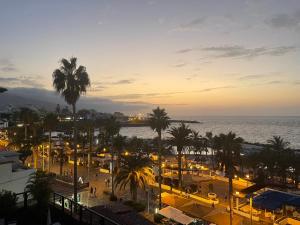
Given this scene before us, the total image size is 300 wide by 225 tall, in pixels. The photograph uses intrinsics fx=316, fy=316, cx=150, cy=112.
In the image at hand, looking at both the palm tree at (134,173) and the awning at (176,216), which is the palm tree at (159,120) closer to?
the palm tree at (134,173)

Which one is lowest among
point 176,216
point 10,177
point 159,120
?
point 176,216

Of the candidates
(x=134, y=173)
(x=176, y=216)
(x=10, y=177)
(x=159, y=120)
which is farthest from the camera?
(x=159, y=120)

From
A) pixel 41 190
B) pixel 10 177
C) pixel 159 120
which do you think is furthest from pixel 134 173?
pixel 41 190

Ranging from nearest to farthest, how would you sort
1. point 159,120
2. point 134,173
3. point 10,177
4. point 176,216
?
1. point 10,177
2. point 176,216
3. point 134,173
4. point 159,120

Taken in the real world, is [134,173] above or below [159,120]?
below

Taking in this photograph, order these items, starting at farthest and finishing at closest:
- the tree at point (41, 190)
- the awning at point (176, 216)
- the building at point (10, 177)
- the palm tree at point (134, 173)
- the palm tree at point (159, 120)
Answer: the palm tree at point (159, 120) < the palm tree at point (134, 173) < the awning at point (176, 216) < the building at point (10, 177) < the tree at point (41, 190)

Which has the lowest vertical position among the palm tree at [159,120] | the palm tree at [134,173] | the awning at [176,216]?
the awning at [176,216]

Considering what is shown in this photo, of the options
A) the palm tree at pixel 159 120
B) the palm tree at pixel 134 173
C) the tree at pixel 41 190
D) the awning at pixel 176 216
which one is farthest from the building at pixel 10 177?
the palm tree at pixel 159 120

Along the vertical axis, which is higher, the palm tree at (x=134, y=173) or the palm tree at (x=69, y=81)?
the palm tree at (x=69, y=81)

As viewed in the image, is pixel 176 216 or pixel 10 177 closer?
pixel 10 177

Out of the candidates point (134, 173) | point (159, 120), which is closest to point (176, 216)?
point (134, 173)

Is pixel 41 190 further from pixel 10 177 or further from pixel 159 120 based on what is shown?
pixel 159 120

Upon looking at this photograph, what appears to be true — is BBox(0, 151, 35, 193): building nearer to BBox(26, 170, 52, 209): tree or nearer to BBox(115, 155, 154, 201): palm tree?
BBox(26, 170, 52, 209): tree

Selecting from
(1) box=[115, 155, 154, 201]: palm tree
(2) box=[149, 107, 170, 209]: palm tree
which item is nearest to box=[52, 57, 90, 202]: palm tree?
(1) box=[115, 155, 154, 201]: palm tree
